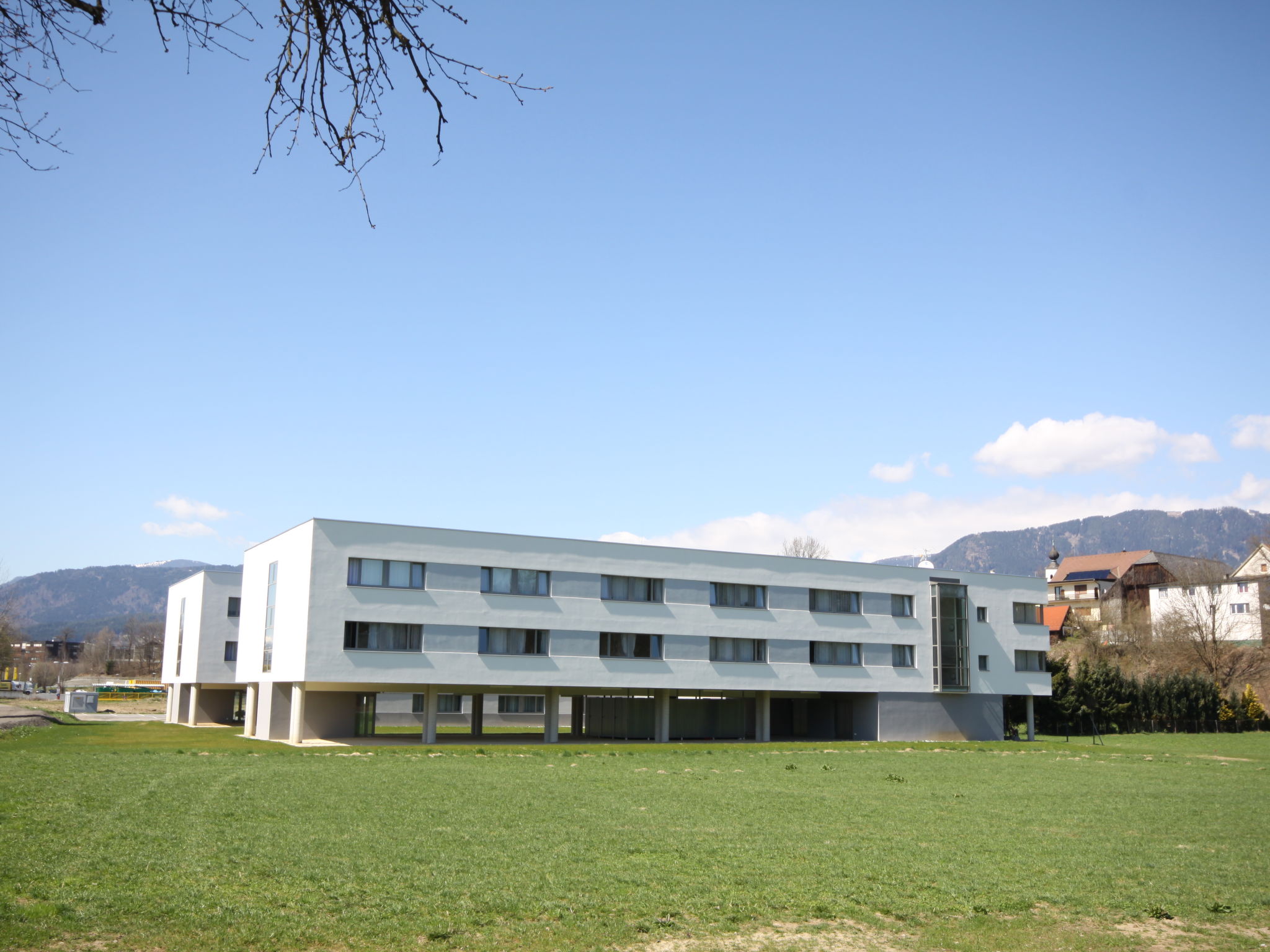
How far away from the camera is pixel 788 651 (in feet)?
192

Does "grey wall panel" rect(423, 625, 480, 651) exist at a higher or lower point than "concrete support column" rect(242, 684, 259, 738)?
higher

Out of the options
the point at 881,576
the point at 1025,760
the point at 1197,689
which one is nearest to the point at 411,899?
the point at 1025,760

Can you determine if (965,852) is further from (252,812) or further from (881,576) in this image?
(881,576)

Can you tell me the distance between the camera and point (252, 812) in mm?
19766

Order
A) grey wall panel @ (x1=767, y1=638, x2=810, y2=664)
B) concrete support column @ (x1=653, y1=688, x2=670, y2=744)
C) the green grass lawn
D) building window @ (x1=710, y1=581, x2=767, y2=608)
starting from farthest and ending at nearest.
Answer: grey wall panel @ (x1=767, y1=638, x2=810, y2=664) → concrete support column @ (x1=653, y1=688, x2=670, y2=744) → building window @ (x1=710, y1=581, x2=767, y2=608) → the green grass lawn

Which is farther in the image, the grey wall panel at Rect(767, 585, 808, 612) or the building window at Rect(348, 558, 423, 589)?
the grey wall panel at Rect(767, 585, 808, 612)

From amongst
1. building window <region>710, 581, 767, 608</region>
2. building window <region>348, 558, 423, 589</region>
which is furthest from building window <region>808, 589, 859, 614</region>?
building window <region>348, 558, 423, 589</region>

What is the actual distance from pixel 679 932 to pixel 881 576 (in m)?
53.0

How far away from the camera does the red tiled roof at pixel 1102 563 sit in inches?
5507

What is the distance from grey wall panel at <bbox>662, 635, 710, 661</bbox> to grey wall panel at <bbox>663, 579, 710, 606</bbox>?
1.81 m

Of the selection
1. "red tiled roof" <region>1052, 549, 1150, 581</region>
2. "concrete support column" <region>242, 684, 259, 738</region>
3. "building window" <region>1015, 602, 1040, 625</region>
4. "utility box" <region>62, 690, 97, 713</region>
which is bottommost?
"utility box" <region>62, 690, 97, 713</region>

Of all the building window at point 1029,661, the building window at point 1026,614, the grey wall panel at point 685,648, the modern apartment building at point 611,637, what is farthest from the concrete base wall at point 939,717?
the grey wall panel at point 685,648

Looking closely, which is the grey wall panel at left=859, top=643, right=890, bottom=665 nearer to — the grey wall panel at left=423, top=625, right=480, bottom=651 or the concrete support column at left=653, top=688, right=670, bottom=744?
the concrete support column at left=653, top=688, right=670, bottom=744

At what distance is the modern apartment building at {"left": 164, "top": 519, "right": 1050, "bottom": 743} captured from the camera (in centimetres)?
4859
